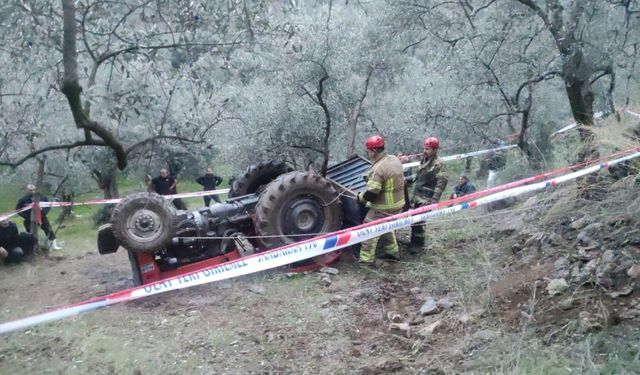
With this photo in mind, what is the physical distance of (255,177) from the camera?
763 centimetres

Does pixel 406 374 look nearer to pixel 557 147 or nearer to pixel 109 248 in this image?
pixel 109 248

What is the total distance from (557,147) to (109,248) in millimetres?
6821

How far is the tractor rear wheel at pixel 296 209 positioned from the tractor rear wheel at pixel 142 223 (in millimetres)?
1031

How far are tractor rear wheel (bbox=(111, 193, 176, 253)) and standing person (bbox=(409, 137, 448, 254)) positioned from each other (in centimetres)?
292

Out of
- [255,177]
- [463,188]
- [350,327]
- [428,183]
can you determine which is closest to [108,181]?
[255,177]

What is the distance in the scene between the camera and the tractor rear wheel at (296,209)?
6.25 meters

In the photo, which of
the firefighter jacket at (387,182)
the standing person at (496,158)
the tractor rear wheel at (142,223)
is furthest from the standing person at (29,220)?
the standing person at (496,158)

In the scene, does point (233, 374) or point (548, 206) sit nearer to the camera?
point (233, 374)

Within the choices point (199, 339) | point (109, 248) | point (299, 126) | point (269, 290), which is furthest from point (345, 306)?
point (299, 126)

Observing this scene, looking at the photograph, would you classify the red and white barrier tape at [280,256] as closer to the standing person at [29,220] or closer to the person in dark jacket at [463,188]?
the person in dark jacket at [463,188]

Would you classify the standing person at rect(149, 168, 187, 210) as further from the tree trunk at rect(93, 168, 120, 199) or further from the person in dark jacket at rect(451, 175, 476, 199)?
the tree trunk at rect(93, 168, 120, 199)

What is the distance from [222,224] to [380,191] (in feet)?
6.10

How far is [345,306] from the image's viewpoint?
517cm

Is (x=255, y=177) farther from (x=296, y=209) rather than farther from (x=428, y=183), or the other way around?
(x=428, y=183)
